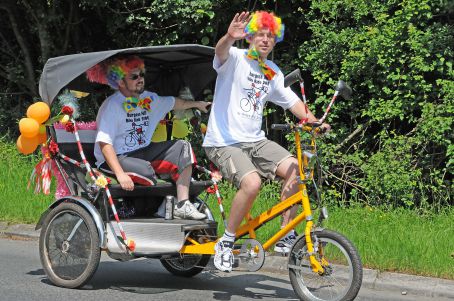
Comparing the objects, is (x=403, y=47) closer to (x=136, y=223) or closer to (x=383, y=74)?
(x=383, y=74)

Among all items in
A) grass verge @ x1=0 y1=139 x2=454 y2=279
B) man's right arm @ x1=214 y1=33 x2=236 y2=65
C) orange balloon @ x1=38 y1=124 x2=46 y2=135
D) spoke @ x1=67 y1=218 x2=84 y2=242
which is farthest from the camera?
grass verge @ x1=0 y1=139 x2=454 y2=279

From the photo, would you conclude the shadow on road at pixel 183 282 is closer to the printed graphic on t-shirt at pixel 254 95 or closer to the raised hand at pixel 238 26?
the printed graphic on t-shirt at pixel 254 95

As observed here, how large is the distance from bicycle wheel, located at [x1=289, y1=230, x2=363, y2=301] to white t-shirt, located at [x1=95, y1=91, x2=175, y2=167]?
1.67 meters

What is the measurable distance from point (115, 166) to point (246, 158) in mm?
1034

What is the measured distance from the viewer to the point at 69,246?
6711 mm

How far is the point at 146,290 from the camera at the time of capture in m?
6.76

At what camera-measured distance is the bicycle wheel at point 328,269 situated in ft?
18.9

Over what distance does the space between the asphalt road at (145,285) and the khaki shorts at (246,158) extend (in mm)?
968

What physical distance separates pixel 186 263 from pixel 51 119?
1.66 m

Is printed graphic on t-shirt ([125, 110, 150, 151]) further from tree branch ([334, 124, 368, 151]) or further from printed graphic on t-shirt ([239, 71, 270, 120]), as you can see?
tree branch ([334, 124, 368, 151])

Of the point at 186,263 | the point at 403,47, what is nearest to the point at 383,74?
the point at 403,47

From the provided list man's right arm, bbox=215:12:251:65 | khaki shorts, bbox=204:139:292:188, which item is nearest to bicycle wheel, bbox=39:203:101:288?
khaki shorts, bbox=204:139:292:188

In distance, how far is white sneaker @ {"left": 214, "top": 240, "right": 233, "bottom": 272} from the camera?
624 cm

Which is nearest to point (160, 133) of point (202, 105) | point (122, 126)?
point (202, 105)
